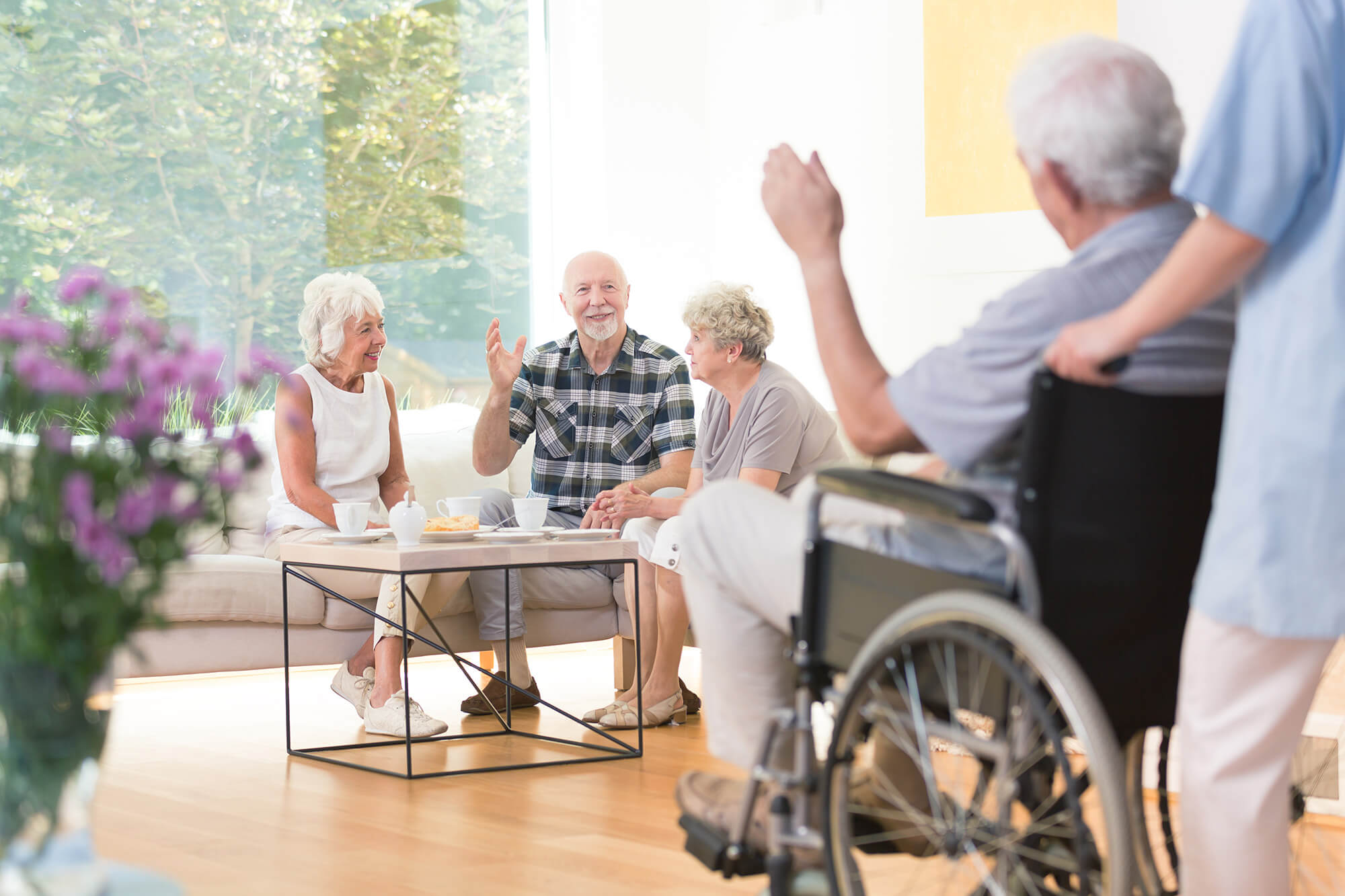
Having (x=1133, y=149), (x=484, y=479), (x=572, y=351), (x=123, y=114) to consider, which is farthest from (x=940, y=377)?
(x=123, y=114)

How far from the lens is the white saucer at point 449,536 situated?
3170 millimetres

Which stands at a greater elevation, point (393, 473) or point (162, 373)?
point (162, 373)

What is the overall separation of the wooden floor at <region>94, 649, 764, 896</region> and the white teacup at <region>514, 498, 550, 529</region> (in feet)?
1.77

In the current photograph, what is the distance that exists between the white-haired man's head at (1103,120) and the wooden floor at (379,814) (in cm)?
115

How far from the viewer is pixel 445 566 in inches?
117

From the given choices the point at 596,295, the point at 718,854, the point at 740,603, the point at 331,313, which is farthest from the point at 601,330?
the point at 718,854

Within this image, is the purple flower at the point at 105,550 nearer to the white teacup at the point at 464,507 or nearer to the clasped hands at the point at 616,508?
the white teacup at the point at 464,507

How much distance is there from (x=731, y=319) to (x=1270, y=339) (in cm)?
220

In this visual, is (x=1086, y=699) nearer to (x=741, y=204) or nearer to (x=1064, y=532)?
(x=1064, y=532)

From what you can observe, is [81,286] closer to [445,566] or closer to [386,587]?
[445,566]

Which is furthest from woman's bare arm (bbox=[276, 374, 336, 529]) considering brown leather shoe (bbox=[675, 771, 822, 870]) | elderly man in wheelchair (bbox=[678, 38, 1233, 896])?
elderly man in wheelchair (bbox=[678, 38, 1233, 896])

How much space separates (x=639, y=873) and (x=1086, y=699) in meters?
1.23

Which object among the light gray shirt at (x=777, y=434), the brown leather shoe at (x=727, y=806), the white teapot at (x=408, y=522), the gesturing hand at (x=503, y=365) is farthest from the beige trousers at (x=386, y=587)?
the brown leather shoe at (x=727, y=806)

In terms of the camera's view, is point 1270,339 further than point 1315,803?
No
